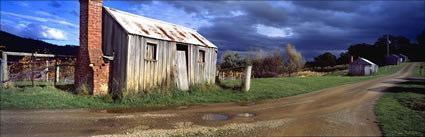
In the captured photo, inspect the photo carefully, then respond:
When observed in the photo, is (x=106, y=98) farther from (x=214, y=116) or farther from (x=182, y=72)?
(x=214, y=116)

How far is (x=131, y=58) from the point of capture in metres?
11.0

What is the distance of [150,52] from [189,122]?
20.2 feet

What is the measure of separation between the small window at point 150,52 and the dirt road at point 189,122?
3616mm

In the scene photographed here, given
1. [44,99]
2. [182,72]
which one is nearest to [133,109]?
[44,99]

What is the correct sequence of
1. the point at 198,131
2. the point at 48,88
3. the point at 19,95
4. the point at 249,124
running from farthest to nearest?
the point at 48,88 → the point at 19,95 → the point at 249,124 → the point at 198,131

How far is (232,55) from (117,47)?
65.5 feet

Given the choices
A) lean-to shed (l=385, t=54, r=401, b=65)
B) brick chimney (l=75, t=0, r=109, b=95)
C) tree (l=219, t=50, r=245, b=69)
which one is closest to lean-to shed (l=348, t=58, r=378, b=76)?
tree (l=219, t=50, r=245, b=69)

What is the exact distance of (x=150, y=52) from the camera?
12172 millimetres

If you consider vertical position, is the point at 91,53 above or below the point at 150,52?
below

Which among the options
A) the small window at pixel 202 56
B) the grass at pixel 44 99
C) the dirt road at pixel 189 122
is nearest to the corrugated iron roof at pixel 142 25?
the small window at pixel 202 56

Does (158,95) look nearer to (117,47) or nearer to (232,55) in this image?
(117,47)

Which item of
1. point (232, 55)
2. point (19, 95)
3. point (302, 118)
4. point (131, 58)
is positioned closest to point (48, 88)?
point (19, 95)

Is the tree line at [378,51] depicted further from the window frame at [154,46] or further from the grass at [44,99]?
the grass at [44,99]

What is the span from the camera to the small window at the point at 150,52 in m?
12.0
